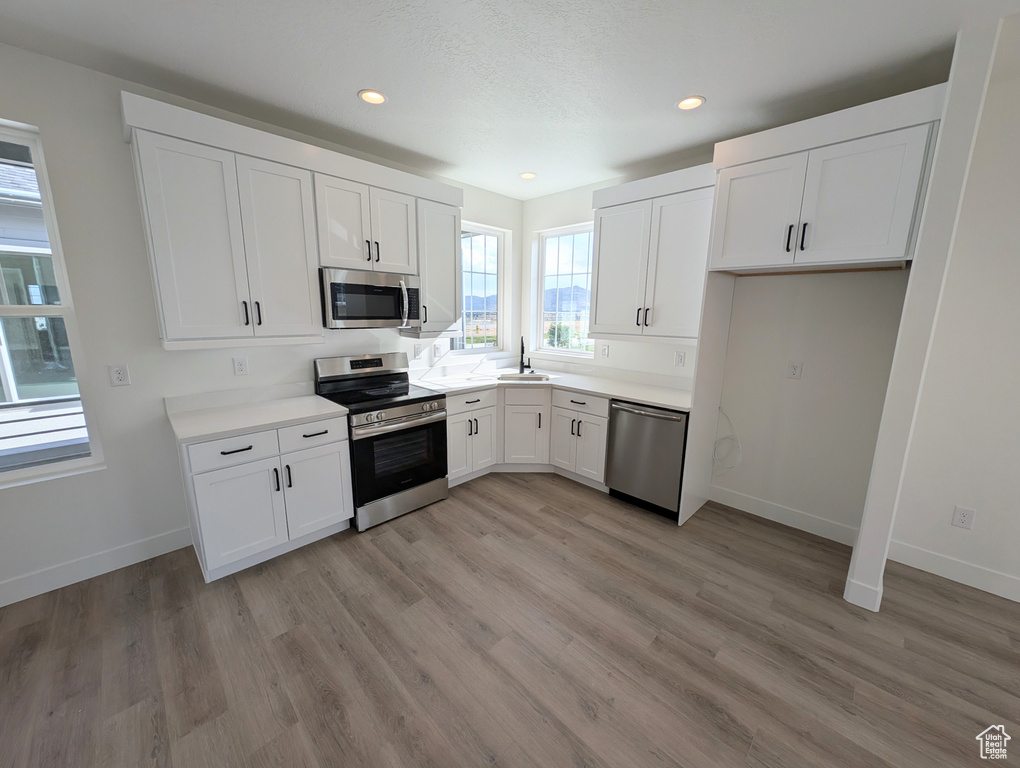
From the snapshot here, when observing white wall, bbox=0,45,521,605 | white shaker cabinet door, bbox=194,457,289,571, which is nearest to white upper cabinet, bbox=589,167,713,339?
white shaker cabinet door, bbox=194,457,289,571

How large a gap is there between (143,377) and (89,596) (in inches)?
48.5

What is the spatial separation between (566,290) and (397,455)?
8.15ft

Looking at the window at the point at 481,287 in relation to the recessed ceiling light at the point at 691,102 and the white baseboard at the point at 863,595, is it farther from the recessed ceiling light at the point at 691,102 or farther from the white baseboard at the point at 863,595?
the white baseboard at the point at 863,595

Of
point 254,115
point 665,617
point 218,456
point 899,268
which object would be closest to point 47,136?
point 254,115

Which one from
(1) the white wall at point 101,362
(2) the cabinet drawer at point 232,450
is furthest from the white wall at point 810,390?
(1) the white wall at point 101,362

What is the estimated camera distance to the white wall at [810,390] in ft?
8.13

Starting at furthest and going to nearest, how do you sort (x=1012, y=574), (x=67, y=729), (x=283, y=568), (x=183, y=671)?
(x=283, y=568)
(x=1012, y=574)
(x=183, y=671)
(x=67, y=729)

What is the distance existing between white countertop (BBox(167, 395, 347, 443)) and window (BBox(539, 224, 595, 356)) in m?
2.48

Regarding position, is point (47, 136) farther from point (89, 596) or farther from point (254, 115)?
point (89, 596)

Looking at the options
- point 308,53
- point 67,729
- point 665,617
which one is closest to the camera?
point 67,729

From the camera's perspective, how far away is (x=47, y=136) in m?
1.97

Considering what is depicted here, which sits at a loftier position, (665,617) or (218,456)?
(218,456)

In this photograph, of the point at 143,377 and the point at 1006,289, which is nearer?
the point at 1006,289

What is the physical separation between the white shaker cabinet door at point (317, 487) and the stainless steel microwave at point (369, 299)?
0.90 m
